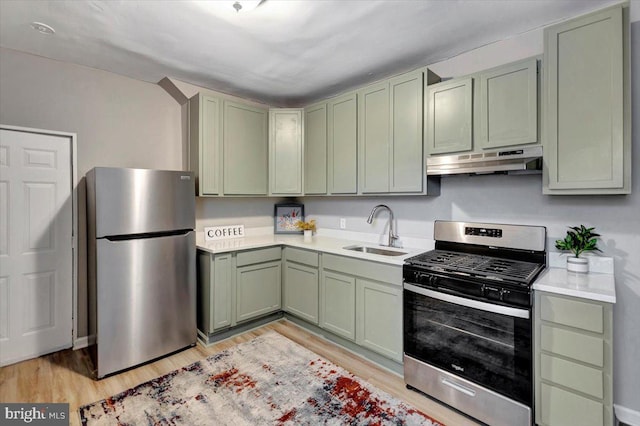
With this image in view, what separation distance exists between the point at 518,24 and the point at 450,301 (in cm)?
200

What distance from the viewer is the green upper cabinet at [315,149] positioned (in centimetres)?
345

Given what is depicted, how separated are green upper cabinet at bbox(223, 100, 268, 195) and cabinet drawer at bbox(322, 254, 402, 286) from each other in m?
1.26

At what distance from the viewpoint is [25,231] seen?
8.63 ft

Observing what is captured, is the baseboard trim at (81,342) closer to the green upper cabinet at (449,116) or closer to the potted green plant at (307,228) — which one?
the potted green plant at (307,228)

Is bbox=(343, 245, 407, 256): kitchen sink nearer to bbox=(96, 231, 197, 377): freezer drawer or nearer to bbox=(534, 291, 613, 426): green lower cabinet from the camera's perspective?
bbox=(534, 291, 613, 426): green lower cabinet

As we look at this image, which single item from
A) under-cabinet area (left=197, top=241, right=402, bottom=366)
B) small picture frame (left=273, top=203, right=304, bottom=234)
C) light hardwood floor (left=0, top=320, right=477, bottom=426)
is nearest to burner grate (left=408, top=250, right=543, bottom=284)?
under-cabinet area (left=197, top=241, right=402, bottom=366)

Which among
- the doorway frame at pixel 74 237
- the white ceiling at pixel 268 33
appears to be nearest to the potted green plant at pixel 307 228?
the white ceiling at pixel 268 33

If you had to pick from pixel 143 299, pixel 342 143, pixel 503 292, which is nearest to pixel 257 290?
pixel 143 299

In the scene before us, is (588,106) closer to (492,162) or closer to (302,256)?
(492,162)

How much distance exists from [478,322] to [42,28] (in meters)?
3.59

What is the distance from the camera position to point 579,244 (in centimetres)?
196

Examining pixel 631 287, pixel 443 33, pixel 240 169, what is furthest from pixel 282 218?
pixel 631 287

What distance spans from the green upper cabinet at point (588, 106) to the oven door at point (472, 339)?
898 mm

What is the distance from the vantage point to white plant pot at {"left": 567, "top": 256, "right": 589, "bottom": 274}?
1.92m
